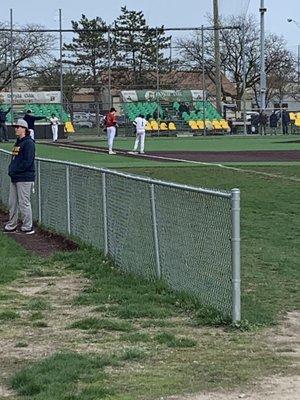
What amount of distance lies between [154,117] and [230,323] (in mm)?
53183

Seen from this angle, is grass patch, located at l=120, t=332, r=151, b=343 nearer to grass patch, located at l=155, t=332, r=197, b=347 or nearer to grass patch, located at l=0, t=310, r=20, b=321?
grass patch, located at l=155, t=332, r=197, b=347

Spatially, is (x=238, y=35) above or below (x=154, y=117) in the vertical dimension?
above

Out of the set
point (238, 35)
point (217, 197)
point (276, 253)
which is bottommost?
point (276, 253)

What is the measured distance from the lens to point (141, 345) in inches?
278

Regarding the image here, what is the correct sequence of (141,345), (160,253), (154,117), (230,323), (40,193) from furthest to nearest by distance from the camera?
(154,117)
(40,193)
(160,253)
(230,323)
(141,345)

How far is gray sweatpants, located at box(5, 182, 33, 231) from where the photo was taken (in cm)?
1405

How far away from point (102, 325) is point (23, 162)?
6563 mm

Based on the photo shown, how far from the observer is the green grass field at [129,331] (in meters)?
6.01

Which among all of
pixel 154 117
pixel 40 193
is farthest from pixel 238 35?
pixel 40 193

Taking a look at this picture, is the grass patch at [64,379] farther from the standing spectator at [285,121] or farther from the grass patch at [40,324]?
the standing spectator at [285,121]

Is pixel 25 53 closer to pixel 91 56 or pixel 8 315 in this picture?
pixel 91 56

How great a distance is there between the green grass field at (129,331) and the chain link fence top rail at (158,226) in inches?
8.9

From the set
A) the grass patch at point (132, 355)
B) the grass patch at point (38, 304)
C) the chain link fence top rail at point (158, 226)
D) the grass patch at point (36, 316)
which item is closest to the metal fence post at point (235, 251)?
the chain link fence top rail at point (158, 226)

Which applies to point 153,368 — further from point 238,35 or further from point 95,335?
point 238,35
